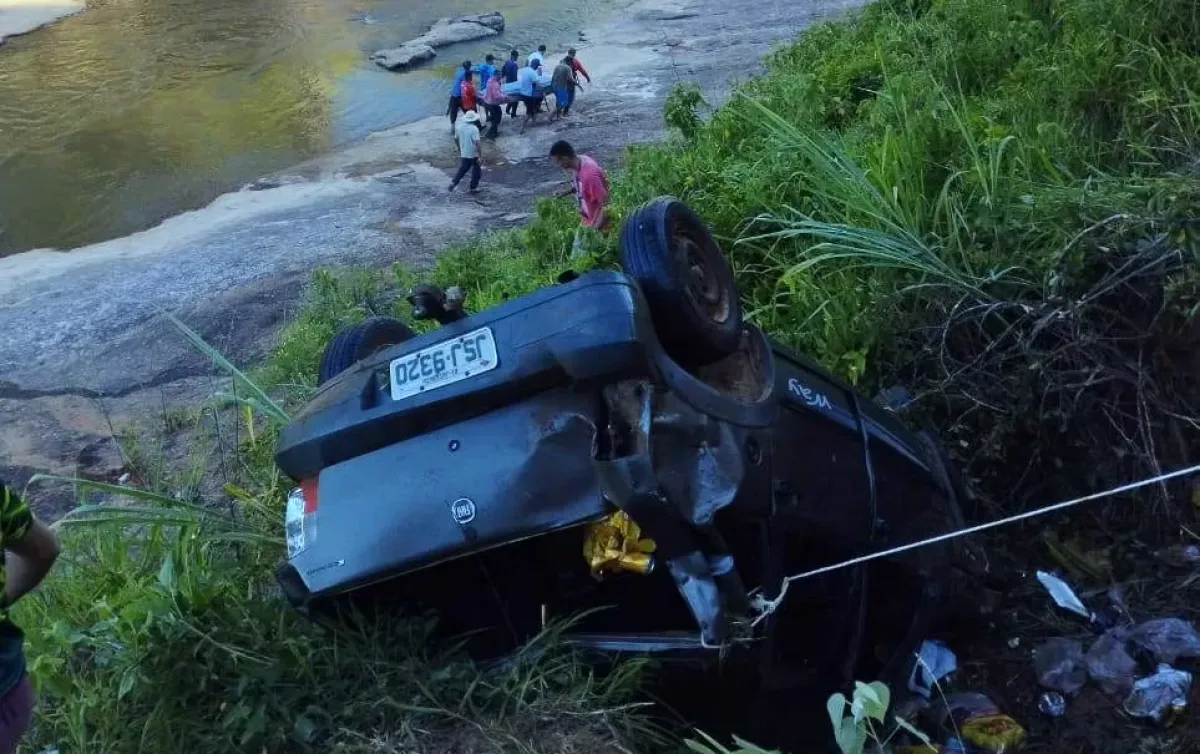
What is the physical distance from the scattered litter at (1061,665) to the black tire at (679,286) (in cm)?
134

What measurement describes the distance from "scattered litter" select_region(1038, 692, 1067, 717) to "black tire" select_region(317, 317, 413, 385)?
211 cm

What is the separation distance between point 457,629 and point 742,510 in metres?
0.82

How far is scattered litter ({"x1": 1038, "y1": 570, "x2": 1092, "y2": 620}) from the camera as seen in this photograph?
3203mm

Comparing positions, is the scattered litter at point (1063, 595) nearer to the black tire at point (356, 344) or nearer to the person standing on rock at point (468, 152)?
the black tire at point (356, 344)

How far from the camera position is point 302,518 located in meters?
2.60

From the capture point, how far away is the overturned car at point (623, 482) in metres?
2.27

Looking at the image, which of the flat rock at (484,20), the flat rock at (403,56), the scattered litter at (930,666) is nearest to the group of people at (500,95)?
the flat rock at (403,56)

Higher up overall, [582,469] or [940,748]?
[582,469]

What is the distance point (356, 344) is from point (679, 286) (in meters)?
1.23

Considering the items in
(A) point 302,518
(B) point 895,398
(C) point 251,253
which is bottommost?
(C) point 251,253

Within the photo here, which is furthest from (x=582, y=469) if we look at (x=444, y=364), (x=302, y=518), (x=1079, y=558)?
(x=1079, y=558)

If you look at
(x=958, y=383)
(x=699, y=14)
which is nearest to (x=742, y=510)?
(x=958, y=383)

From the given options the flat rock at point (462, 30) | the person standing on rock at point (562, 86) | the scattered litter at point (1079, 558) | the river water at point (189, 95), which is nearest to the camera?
the scattered litter at point (1079, 558)

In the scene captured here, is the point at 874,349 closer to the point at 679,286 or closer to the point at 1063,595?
the point at 1063,595
